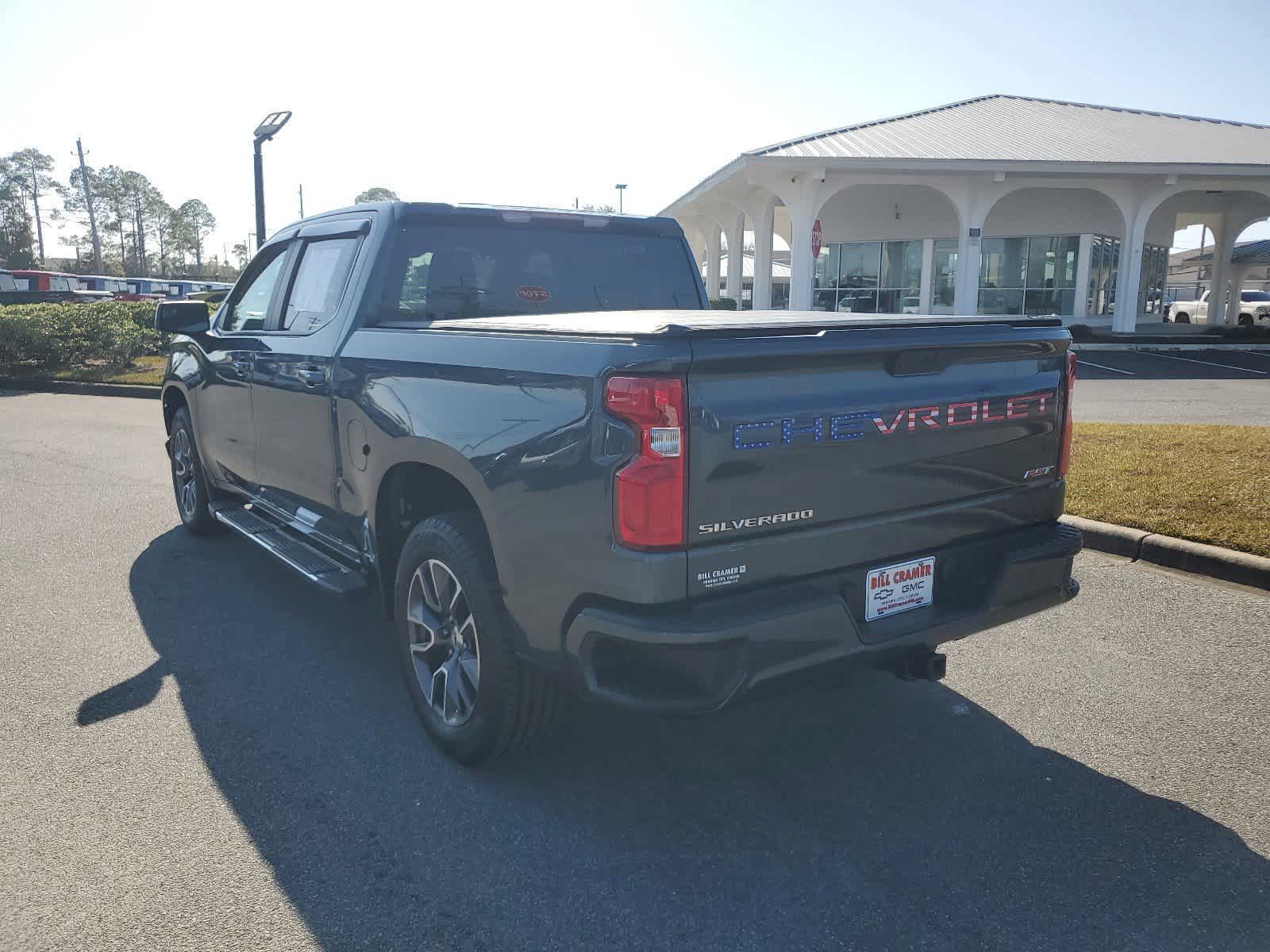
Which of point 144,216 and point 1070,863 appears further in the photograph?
point 144,216

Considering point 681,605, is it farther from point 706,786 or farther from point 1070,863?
point 1070,863

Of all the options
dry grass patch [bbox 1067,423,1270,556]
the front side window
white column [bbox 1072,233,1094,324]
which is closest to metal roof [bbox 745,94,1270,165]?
white column [bbox 1072,233,1094,324]

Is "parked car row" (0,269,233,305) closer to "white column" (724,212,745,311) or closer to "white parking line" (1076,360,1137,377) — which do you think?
"white column" (724,212,745,311)

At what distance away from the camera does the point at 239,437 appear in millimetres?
5336

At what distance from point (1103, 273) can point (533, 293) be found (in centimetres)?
2954

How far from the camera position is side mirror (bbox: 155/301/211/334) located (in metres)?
5.69

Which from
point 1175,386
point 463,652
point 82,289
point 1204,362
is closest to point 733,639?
point 463,652

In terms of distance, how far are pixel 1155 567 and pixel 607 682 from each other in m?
4.31

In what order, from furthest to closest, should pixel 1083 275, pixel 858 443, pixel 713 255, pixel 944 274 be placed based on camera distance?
pixel 713 255, pixel 944 274, pixel 1083 275, pixel 858 443

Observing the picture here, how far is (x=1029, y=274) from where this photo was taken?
1154 inches

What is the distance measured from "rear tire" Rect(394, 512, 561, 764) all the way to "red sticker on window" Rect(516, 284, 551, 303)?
59.9 inches

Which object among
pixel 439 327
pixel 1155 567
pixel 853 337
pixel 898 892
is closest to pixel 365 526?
pixel 439 327

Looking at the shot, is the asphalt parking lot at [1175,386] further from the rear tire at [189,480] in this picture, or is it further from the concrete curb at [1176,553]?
the rear tire at [189,480]

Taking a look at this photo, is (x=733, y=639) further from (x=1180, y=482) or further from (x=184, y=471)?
(x=1180, y=482)
